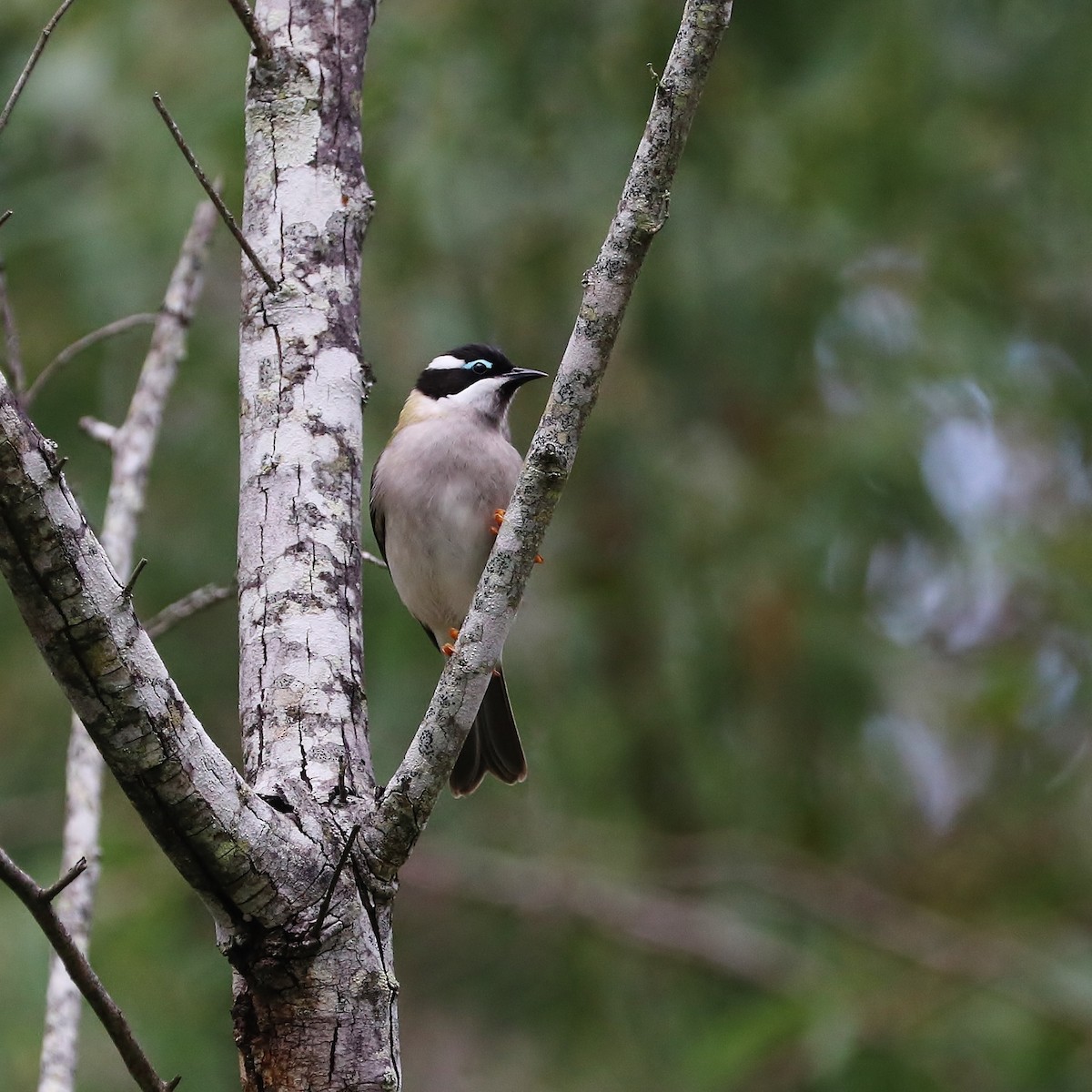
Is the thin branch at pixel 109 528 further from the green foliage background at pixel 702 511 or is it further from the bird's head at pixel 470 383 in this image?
the green foliage background at pixel 702 511

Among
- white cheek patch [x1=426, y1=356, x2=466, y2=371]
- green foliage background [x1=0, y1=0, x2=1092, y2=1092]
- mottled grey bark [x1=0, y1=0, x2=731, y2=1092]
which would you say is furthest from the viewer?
green foliage background [x1=0, y1=0, x2=1092, y2=1092]

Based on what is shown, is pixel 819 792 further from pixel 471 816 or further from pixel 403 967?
pixel 403 967

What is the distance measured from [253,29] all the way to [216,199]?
60cm

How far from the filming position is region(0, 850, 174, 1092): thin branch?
2031mm

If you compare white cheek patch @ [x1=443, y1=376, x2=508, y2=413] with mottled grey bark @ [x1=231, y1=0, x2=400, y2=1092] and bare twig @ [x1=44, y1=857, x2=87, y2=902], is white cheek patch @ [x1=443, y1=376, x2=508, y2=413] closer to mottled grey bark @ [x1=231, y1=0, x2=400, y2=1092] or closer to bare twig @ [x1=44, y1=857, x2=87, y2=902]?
mottled grey bark @ [x1=231, y1=0, x2=400, y2=1092]

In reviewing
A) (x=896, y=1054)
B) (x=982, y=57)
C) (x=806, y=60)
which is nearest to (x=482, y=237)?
(x=806, y=60)

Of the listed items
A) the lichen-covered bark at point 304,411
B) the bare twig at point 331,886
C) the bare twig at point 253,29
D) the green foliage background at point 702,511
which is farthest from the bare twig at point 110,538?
the green foliage background at point 702,511

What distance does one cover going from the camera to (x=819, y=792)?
8352 millimetres

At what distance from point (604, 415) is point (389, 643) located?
183cm

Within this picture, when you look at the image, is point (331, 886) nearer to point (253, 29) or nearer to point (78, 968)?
point (78, 968)

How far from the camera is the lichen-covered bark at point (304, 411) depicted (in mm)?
2754

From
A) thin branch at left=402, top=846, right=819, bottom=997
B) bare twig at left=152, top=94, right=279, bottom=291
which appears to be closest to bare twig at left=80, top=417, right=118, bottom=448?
bare twig at left=152, top=94, right=279, bottom=291

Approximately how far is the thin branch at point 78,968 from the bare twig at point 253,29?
1.83 m

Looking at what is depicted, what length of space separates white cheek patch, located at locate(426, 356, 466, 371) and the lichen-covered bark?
2.52 meters
